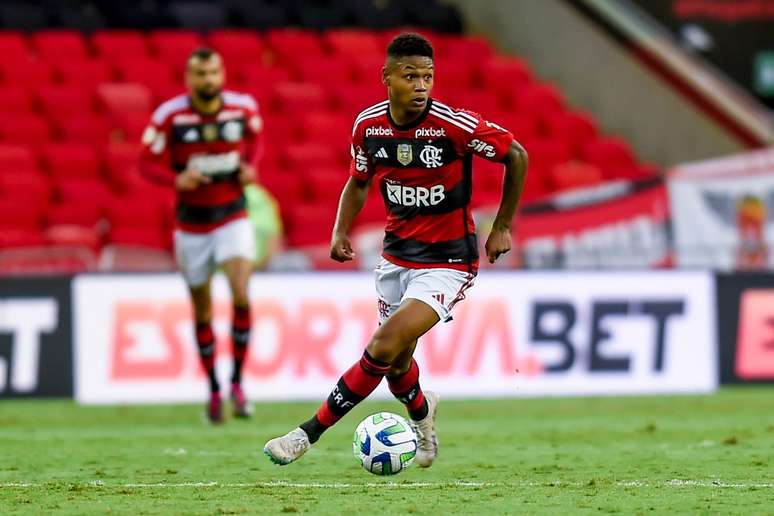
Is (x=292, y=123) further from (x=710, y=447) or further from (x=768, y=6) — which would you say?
(x=710, y=447)

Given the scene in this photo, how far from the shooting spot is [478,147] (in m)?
7.47

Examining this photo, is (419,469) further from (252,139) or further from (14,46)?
(14,46)

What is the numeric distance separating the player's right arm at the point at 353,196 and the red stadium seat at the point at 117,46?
11830 millimetres

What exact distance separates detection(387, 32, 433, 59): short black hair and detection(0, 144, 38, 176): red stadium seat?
389 inches

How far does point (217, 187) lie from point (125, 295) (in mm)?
2567

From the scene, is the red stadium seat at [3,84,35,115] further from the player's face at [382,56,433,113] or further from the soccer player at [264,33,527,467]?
the player's face at [382,56,433,113]

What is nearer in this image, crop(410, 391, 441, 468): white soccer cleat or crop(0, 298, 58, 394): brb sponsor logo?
crop(410, 391, 441, 468): white soccer cleat

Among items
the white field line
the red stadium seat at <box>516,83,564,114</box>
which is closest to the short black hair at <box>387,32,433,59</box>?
the white field line

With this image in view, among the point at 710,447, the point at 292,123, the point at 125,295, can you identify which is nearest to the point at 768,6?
the point at 292,123

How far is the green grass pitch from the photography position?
6617 millimetres

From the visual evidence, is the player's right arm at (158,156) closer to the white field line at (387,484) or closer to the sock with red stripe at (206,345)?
the sock with red stripe at (206,345)

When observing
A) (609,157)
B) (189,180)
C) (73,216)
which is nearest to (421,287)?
(189,180)

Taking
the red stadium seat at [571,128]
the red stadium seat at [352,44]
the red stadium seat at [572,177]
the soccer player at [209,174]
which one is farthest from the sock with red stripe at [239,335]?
the red stadium seat at [352,44]

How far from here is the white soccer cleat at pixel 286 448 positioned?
23.6ft
